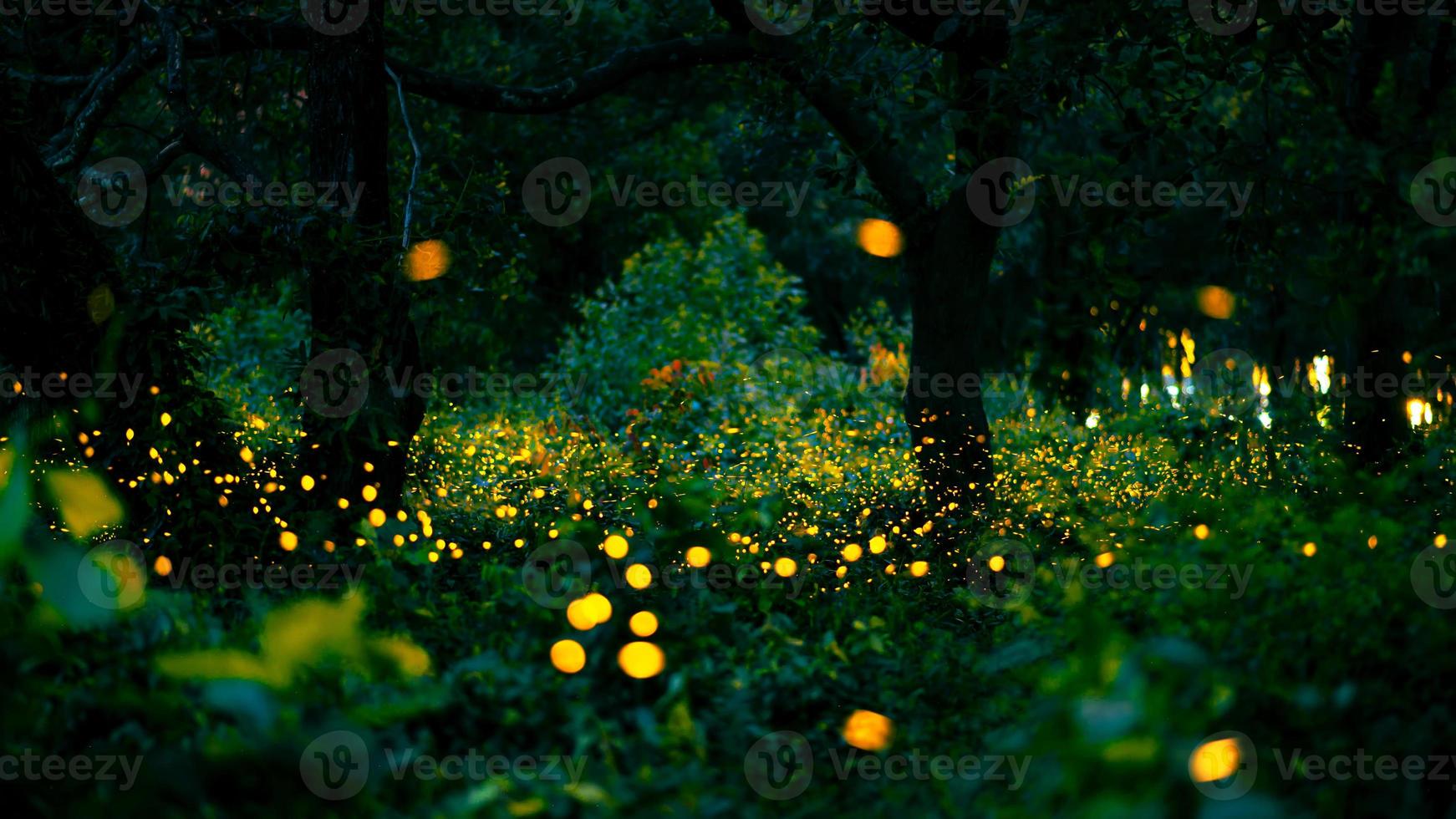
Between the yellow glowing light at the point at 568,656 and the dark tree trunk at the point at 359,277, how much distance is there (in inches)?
125

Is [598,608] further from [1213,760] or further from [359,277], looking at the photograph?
[359,277]

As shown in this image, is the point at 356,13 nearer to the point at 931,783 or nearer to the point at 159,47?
the point at 159,47

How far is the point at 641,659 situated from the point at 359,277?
12.1 feet

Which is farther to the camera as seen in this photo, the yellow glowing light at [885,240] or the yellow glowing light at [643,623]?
the yellow glowing light at [885,240]

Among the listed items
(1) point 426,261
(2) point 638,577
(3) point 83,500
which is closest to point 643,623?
(2) point 638,577

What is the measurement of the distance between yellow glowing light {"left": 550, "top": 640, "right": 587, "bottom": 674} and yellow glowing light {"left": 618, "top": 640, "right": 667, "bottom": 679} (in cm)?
12

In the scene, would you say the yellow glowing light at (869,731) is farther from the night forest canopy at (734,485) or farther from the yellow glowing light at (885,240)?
the yellow glowing light at (885,240)

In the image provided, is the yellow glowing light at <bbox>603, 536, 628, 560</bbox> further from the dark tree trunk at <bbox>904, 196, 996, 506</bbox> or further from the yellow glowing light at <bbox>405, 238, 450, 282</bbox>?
the dark tree trunk at <bbox>904, 196, 996, 506</bbox>

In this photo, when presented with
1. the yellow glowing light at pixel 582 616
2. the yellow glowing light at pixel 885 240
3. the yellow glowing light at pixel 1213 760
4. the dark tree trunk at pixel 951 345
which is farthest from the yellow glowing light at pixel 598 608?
the yellow glowing light at pixel 885 240

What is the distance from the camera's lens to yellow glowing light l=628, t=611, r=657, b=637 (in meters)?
3.73

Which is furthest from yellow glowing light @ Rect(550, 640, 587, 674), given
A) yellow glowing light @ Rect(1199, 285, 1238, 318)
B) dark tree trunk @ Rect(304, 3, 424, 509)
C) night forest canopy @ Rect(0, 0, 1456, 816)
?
yellow glowing light @ Rect(1199, 285, 1238, 318)

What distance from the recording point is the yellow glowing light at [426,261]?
679 centimetres

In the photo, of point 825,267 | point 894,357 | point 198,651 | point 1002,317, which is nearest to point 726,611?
point 198,651

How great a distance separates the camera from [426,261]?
6.95 metres
